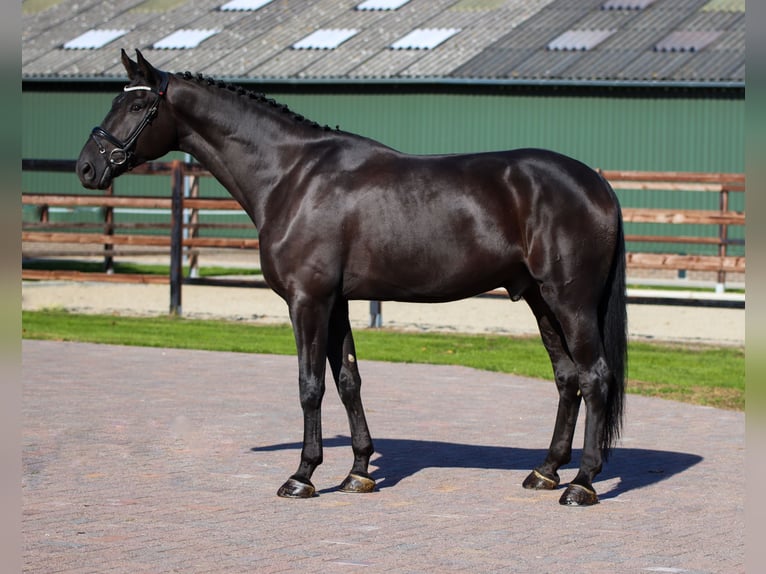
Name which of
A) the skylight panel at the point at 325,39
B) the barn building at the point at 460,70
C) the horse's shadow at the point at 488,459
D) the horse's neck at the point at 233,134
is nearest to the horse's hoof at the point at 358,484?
the horse's shadow at the point at 488,459

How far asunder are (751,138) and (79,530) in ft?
14.2

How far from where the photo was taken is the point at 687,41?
1146 inches

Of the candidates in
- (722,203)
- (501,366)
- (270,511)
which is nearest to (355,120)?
(722,203)

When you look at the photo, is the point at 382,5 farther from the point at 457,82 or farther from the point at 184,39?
the point at 184,39

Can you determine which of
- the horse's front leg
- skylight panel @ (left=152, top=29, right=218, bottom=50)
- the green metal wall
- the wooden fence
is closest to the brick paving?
the horse's front leg

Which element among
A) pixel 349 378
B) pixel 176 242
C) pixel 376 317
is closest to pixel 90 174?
pixel 349 378

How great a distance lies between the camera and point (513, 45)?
101 feet

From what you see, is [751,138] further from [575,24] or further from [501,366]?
[575,24]

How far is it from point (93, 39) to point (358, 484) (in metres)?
31.3

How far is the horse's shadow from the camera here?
7020mm

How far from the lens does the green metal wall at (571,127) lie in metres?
27.9

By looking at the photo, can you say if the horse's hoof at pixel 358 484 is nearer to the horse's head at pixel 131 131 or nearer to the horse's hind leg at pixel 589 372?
the horse's hind leg at pixel 589 372

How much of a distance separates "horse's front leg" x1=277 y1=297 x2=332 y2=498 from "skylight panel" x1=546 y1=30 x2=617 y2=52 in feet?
81.0

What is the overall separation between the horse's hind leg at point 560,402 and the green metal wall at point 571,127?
1947cm
